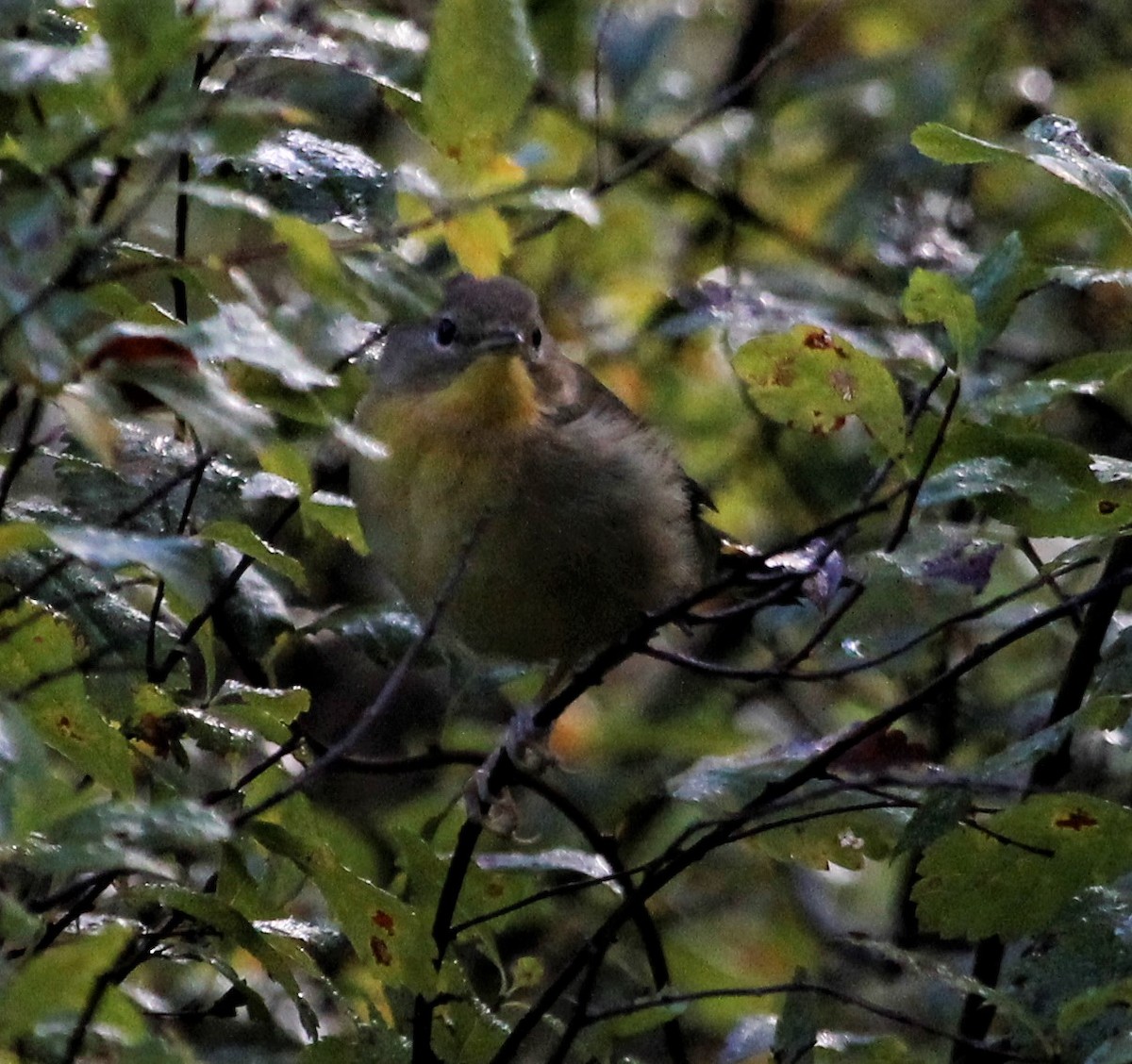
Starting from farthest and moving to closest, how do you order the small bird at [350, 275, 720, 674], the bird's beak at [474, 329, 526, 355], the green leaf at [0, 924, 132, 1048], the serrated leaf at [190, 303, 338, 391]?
the bird's beak at [474, 329, 526, 355]
the small bird at [350, 275, 720, 674]
the serrated leaf at [190, 303, 338, 391]
the green leaf at [0, 924, 132, 1048]

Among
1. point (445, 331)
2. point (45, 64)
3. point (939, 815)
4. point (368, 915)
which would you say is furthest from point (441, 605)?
point (445, 331)

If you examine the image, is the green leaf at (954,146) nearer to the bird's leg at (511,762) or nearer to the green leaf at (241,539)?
the green leaf at (241,539)

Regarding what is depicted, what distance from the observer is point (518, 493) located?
334cm

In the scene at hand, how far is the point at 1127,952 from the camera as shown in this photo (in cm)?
190

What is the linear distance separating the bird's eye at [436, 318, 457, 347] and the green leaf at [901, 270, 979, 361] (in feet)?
6.07

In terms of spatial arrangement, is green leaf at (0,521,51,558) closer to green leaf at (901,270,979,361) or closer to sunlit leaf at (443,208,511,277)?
sunlit leaf at (443,208,511,277)

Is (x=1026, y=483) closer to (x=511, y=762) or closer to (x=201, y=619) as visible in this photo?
(x=201, y=619)

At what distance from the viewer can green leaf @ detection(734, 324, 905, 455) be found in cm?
205

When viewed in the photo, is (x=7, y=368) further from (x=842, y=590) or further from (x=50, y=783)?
(x=842, y=590)

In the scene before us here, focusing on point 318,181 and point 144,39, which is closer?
point 144,39

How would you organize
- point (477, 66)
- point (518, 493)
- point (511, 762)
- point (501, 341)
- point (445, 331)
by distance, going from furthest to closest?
1. point (445, 331)
2. point (501, 341)
3. point (518, 493)
4. point (511, 762)
5. point (477, 66)

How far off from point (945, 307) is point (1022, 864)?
65cm

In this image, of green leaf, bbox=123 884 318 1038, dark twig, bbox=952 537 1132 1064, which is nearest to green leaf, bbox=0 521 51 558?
green leaf, bbox=123 884 318 1038

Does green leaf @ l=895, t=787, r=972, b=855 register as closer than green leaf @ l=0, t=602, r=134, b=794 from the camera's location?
No
